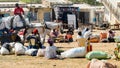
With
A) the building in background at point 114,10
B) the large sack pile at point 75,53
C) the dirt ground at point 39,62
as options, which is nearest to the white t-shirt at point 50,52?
the dirt ground at point 39,62

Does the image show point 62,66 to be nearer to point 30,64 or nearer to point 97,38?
point 30,64

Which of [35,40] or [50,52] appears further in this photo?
[35,40]

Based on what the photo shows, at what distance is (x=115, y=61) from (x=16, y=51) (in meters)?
4.44

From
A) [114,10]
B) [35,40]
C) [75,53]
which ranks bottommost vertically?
[114,10]

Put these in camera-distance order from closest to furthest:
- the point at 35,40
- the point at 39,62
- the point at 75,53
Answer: the point at 39,62, the point at 75,53, the point at 35,40

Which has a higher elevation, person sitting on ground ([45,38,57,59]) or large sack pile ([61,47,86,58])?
person sitting on ground ([45,38,57,59])

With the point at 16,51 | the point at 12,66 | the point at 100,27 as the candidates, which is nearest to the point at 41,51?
the point at 16,51

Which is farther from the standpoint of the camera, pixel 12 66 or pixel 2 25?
pixel 2 25

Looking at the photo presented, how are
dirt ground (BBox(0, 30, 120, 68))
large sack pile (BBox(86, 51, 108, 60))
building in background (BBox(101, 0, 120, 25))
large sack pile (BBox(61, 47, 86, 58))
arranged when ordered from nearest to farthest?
dirt ground (BBox(0, 30, 120, 68))
large sack pile (BBox(86, 51, 108, 60))
large sack pile (BBox(61, 47, 86, 58))
building in background (BBox(101, 0, 120, 25))

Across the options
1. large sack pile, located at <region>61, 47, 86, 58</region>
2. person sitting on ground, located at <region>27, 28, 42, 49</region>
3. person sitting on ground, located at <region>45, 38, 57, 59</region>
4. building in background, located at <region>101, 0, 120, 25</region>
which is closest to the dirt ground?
person sitting on ground, located at <region>45, 38, 57, 59</region>

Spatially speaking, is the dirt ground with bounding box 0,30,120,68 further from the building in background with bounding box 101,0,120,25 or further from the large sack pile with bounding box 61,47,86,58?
the building in background with bounding box 101,0,120,25

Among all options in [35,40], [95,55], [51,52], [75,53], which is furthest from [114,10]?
[51,52]

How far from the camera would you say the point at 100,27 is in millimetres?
43000

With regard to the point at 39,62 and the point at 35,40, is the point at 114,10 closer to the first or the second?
the point at 35,40
